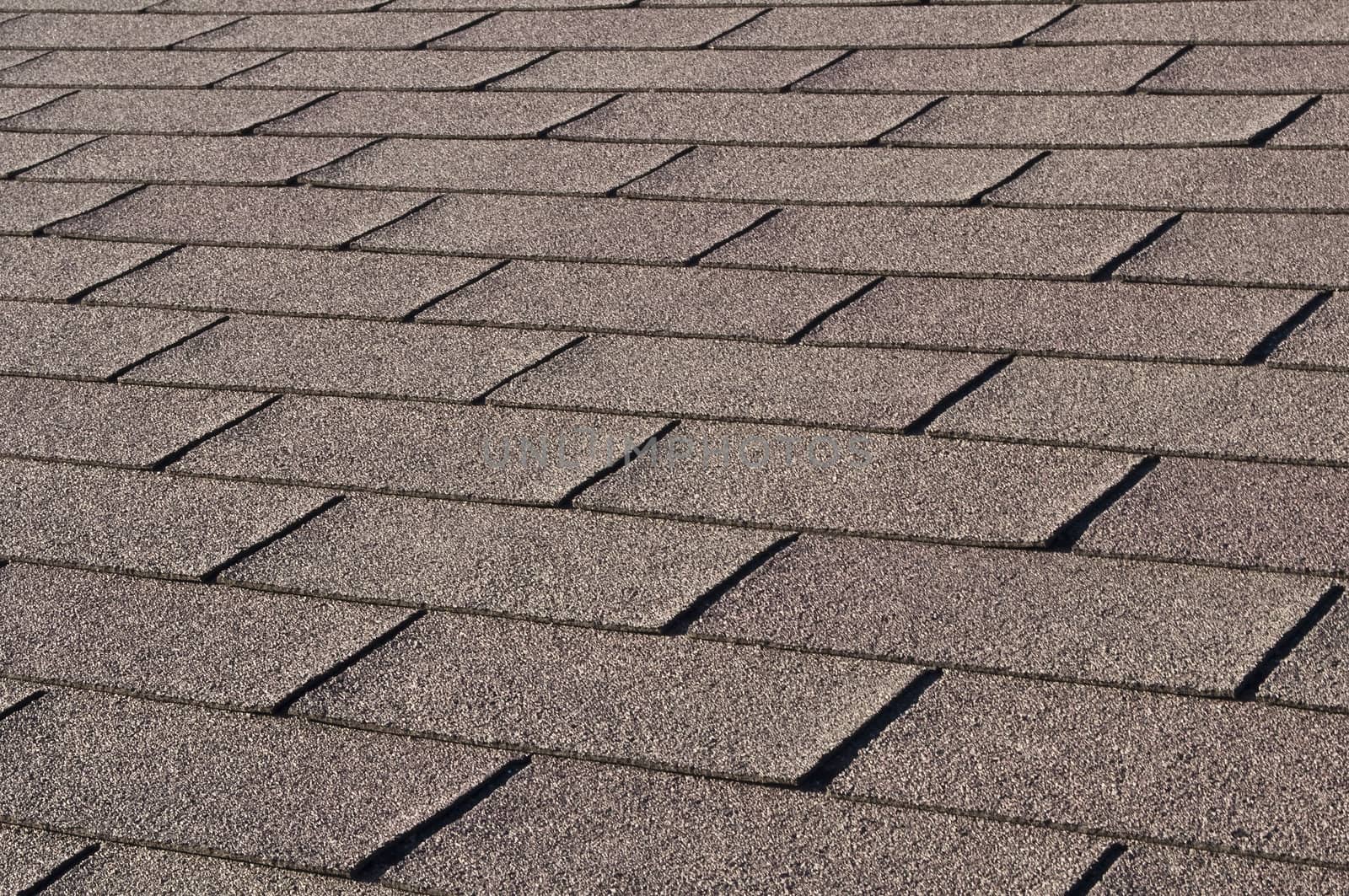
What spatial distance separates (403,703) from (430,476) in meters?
0.55

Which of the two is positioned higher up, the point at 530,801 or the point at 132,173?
the point at 132,173

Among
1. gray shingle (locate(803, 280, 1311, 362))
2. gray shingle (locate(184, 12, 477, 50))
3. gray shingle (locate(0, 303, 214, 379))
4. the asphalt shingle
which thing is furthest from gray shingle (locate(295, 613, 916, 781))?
gray shingle (locate(184, 12, 477, 50))

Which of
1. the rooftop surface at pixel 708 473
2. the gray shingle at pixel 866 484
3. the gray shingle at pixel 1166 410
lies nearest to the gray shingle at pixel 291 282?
the rooftop surface at pixel 708 473

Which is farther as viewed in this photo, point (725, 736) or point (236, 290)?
point (236, 290)

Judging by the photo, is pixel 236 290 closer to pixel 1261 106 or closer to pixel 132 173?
pixel 132 173

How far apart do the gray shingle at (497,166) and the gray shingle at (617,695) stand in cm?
144

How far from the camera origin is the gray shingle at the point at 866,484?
2.37 meters

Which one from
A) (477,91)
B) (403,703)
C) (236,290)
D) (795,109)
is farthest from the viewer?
(477,91)

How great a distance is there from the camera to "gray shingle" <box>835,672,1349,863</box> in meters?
1.81

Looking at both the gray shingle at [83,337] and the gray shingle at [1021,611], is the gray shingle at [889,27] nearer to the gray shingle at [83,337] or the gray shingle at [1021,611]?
the gray shingle at [83,337]

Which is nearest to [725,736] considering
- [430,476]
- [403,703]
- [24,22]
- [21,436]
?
[403,703]

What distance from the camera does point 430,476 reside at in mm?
2672

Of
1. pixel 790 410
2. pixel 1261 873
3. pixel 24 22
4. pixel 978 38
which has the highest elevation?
pixel 24 22

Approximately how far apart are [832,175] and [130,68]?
2.19 m
